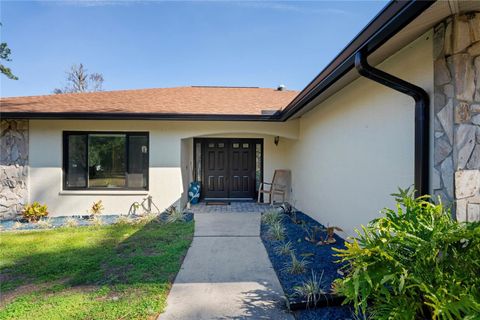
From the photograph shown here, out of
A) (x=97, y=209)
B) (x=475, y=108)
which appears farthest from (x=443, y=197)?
(x=97, y=209)

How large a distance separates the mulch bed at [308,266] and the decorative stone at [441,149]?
1575 mm

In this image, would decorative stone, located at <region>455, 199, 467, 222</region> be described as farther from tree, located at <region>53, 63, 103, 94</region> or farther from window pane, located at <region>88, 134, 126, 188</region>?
tree, located at <region>53, 63, 103, 94</region>

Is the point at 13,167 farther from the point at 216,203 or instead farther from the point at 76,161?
the point at 216,203

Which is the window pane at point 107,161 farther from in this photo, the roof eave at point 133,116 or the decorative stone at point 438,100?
the decorative stone at point 438,100

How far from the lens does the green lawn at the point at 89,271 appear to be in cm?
263

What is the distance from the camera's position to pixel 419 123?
2711 millimetres

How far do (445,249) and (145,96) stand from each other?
9138 mm

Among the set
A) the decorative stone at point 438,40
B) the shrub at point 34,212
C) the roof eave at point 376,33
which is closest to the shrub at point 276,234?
the roof eave at point 376,33

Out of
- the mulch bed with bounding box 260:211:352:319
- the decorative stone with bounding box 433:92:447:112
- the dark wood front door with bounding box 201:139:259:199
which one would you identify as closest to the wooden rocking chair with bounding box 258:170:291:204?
the dark wood front door with bounding box 201:139:259:199

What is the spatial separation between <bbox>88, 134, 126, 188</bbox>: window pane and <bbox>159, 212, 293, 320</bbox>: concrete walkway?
3460 mm

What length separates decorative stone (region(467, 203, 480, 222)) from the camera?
2324mm

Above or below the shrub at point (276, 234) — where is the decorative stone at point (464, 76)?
above

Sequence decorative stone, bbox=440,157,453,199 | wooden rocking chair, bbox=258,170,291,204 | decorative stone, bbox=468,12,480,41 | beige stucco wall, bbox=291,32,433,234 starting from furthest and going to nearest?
wooden rocking chair, bbox=258,170,291,204, beige stucco wall, bbox=291,32,433,234, decorative stone, bbox=440,157,453,199, decorative stone, bbox=468,12,480,41

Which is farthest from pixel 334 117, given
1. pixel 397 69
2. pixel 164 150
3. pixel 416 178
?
pixel 164 150
